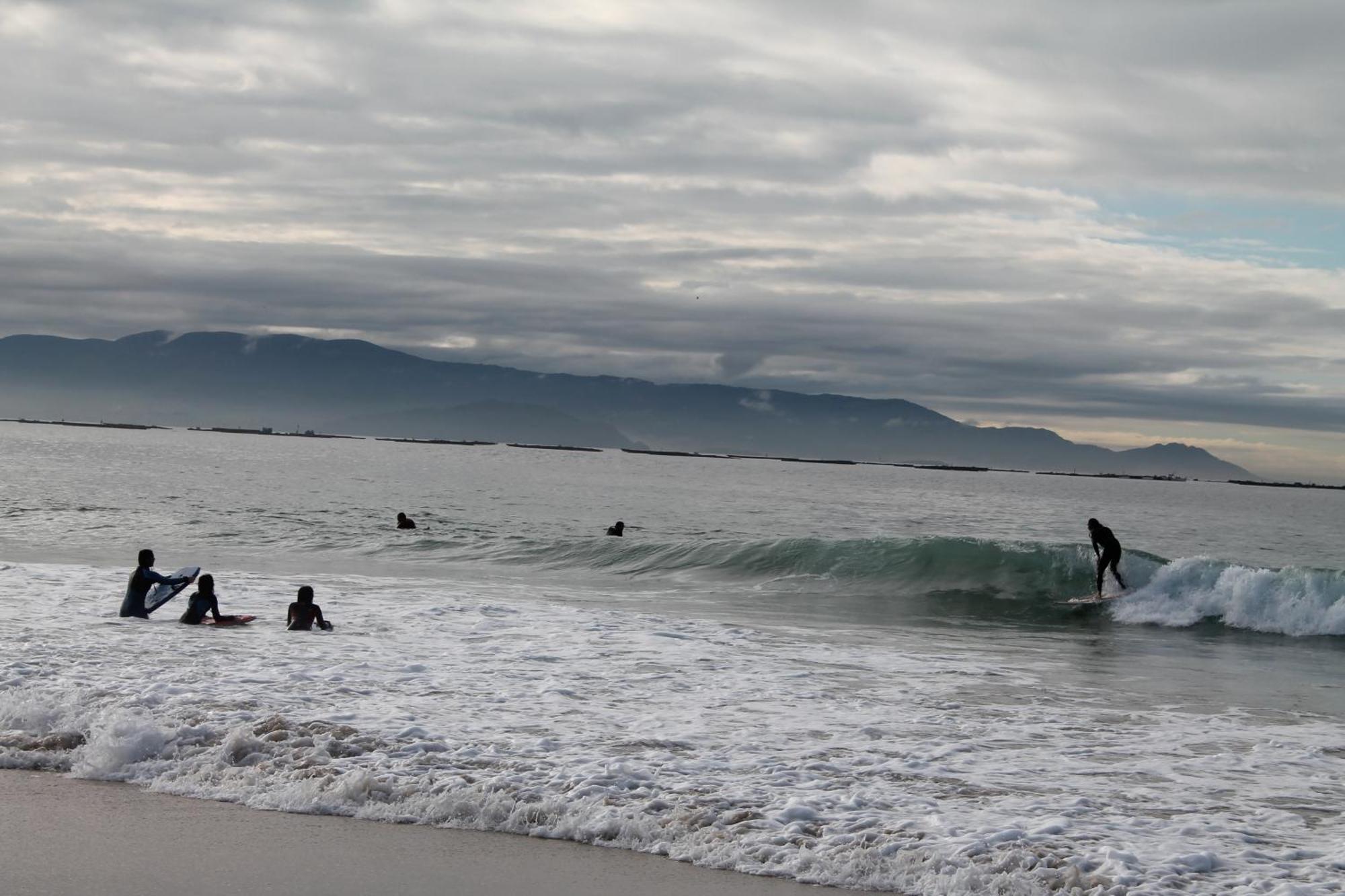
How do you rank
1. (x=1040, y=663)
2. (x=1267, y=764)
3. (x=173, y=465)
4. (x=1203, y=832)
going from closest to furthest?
(x=1203, y=832) → (x=1267, y=764) → (x=1040, y=663) → (x=173, y=465)

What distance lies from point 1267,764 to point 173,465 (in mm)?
93327

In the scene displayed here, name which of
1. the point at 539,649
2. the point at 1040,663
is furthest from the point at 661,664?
the point at 1040,663

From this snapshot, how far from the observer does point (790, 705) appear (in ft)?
38.4

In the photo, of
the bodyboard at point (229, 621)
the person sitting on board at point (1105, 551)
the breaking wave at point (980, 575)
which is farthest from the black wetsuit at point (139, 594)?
the person sitting on board at point (1105, 551)

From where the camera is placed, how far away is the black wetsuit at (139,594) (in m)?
15.8

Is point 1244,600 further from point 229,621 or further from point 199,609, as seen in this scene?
point 199,609

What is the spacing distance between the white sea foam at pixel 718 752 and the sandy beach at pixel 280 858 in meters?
0.26

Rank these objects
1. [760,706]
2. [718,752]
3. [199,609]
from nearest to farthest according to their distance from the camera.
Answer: [718,752] < [760,706] < [199,609]

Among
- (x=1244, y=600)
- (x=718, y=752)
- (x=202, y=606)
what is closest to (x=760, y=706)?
(x=718, y=752)

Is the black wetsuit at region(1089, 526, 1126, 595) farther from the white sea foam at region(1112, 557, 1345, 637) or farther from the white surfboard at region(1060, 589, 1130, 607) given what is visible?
the white sea foam at region(1112, 557, 1345, 637)

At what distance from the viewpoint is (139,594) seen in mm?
15906

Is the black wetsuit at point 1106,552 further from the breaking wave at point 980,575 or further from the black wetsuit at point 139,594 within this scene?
the black wetsuit at point 139,594

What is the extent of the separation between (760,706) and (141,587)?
9.66 m

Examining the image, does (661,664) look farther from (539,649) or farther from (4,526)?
(4,526)
